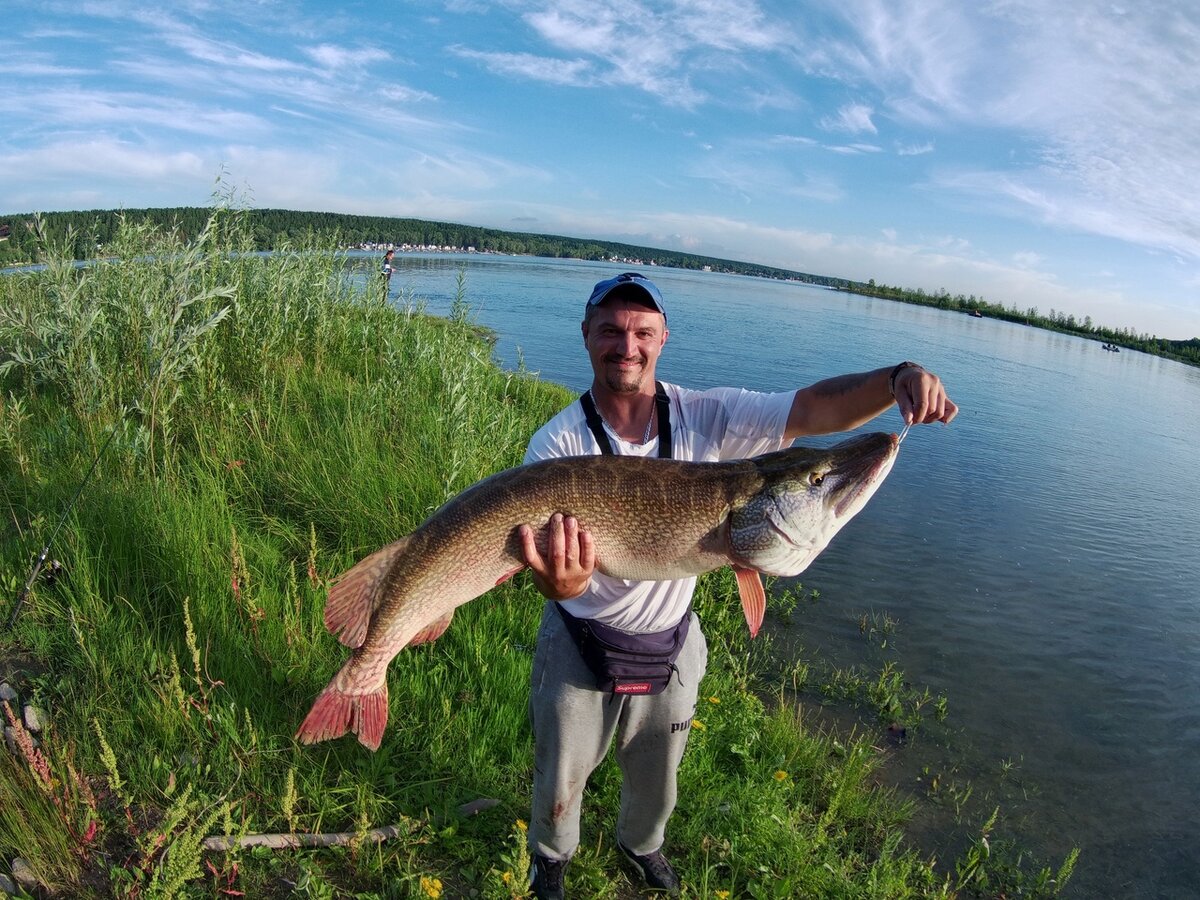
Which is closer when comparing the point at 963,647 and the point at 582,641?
the point at 582,641

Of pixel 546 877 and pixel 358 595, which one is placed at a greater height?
pixel 358 595

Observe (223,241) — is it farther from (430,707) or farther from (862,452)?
(862,452)

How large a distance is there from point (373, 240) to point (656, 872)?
81153mm

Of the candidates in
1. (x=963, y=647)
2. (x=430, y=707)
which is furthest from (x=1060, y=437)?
(x=430, y=707)

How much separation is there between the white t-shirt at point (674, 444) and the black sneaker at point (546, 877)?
112 cm

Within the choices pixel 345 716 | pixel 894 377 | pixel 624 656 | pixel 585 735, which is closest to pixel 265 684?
pixel 345 716

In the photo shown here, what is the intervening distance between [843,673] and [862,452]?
4226mm

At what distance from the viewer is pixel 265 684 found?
11.1 feet

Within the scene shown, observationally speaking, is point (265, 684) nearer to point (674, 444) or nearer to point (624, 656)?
point (624, 656)

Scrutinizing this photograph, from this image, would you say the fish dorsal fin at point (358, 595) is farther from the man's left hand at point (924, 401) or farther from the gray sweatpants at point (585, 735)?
the man's left hand at point (924, 401)

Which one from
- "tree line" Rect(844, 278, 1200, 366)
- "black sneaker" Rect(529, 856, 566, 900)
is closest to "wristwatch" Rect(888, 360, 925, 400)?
"black sneaker" Rect(529, 856, 566, 900)

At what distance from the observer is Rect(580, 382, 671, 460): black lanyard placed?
8.74 ft

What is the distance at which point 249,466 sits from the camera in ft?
18.2

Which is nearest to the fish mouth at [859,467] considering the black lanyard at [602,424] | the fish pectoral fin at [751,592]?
the fish pectoral fin at [751,592]
